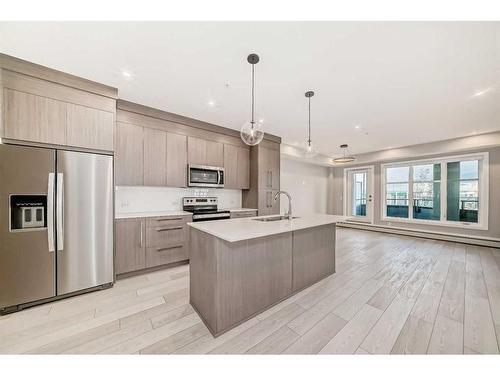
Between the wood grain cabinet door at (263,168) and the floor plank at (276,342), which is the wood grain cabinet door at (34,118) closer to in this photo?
the floor plank at (276,342)

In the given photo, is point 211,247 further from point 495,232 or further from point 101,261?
point 495,232

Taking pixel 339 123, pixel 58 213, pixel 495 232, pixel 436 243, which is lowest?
pixel 436 243

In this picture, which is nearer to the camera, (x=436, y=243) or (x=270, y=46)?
(x=270, y=46)

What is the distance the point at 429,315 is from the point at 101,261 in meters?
3.78

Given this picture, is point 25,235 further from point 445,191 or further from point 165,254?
point 445,191

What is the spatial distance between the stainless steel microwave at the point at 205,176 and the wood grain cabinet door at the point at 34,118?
1818 millimetres

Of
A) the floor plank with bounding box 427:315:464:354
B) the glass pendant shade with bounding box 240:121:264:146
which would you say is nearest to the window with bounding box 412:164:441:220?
the floor plank with bounding box 427:315:464:354

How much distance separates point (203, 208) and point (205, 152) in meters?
1.14

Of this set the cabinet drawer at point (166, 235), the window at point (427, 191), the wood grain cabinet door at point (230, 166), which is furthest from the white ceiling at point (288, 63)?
the window at point (427, 191)

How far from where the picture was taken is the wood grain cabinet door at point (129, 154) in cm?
298

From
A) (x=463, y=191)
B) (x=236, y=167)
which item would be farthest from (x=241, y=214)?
(x=463, y=191)

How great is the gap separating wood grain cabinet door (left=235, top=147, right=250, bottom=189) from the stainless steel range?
780 millimetres

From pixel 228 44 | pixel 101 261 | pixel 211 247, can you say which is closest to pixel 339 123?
pixel 228 44
